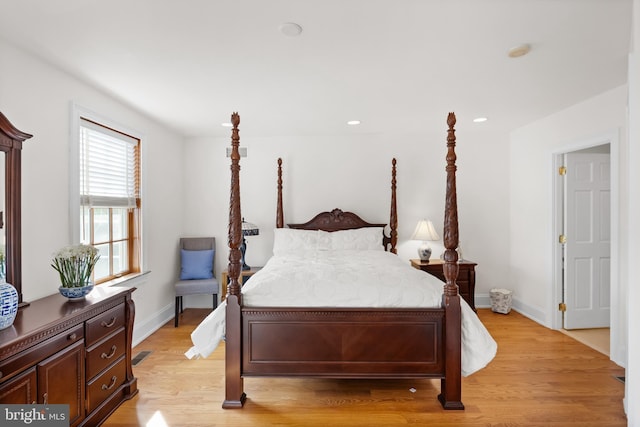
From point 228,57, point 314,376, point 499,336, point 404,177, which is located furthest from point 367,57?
point 499,336

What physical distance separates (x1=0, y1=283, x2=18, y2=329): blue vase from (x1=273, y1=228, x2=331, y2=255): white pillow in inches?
105

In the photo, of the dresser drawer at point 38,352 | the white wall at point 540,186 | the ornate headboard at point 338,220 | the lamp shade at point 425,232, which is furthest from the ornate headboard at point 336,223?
the dresser drawer at point 38,352

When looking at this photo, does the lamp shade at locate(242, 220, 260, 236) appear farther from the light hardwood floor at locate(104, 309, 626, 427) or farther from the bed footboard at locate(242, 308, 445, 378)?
the bed footboard at locate(242, 308, 445, 378)

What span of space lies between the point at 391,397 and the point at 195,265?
2.95 metres

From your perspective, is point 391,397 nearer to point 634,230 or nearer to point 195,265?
point 634,230

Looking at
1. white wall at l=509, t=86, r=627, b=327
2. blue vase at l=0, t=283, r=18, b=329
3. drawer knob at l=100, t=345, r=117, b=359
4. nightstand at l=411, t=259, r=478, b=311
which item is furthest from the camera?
nightstand at l=411, t=259, r=478, b=311

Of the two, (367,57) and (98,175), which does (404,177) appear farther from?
(98,175)

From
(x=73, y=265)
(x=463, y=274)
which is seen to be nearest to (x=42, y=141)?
(x=73, y=265)

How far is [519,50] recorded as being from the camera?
2230mm

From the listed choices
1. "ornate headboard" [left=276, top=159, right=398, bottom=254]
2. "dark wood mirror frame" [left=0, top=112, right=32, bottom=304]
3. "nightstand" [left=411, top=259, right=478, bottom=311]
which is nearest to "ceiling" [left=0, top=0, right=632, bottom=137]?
"dark wood mirror frame" [left=0, top=112, right=32, bottom=304]

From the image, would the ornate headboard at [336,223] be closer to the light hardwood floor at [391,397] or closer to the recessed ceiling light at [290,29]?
the light hardwood floor at [391,397]

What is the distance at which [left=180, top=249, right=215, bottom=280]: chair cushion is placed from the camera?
4.28 metres

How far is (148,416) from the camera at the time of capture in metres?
2.24

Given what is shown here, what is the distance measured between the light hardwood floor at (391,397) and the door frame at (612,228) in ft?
1.43
